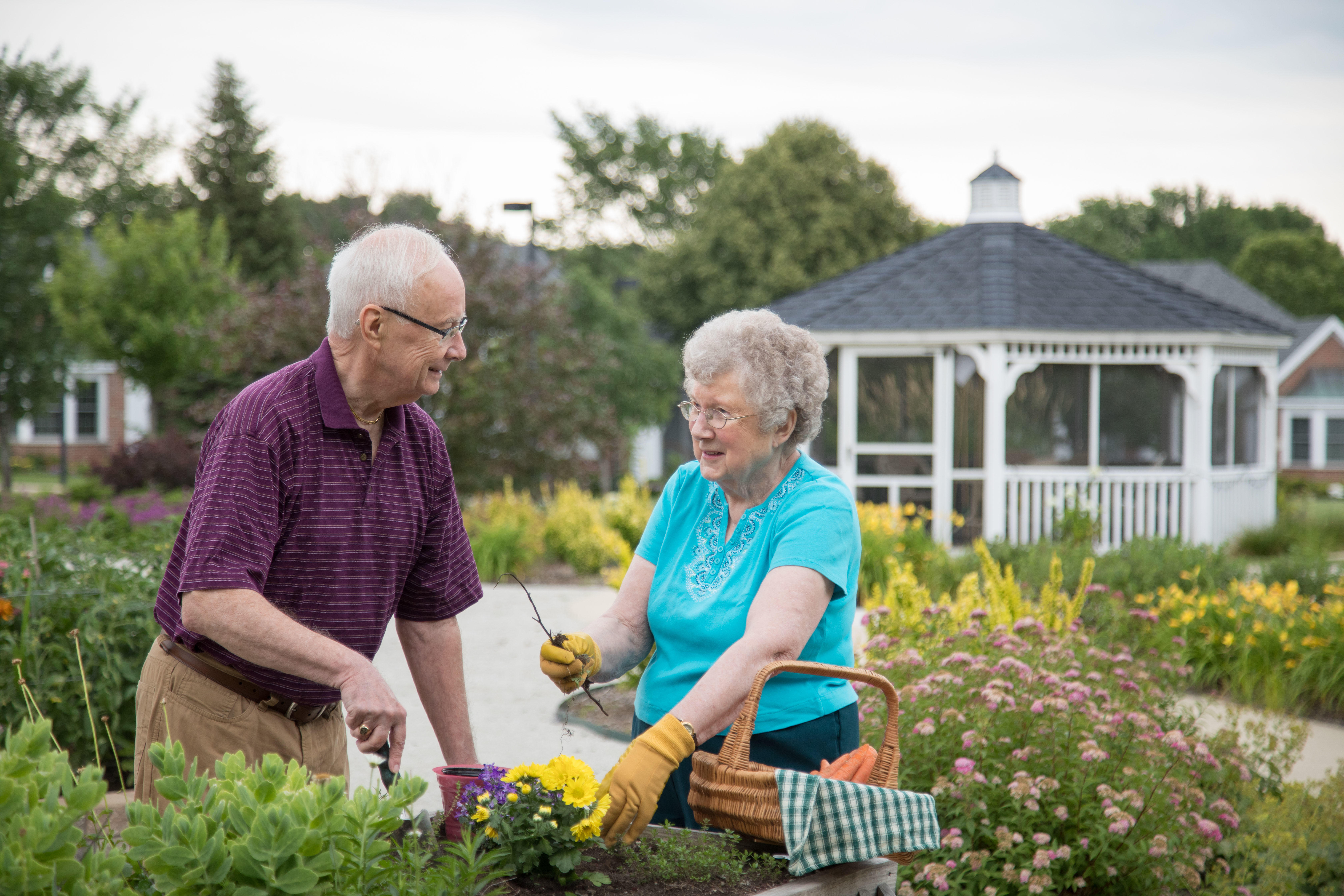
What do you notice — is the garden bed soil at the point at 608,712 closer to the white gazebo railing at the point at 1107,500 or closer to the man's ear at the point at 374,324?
the man's ear at the point at 374,324

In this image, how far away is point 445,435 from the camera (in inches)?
476

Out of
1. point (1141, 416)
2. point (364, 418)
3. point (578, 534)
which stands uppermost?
point (1141, 416)

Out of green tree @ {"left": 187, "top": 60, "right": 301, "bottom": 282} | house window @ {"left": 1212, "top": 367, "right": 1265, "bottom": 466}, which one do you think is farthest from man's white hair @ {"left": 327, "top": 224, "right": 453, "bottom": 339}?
green tree @ {"left": 187, "top": 60, "right": 301, "bottom": 282}

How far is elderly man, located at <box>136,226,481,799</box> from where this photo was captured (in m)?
1.99

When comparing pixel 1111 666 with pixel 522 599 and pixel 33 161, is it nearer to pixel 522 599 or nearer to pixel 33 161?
pixel 522 599

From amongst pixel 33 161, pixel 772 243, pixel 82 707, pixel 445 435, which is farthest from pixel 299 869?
pixel 772 243

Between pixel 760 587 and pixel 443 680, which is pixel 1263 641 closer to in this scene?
pixel 760 587

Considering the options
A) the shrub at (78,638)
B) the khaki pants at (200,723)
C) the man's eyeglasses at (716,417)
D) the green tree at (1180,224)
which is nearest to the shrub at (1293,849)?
the man's eyeglasses at (716,417)

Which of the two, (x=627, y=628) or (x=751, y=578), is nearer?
(x=751, y=578)

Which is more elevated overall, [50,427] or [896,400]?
[896,400]

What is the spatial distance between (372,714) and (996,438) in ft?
36.4

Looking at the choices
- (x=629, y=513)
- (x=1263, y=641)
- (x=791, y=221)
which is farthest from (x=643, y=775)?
(x=791, y=221)

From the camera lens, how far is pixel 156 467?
14.6m

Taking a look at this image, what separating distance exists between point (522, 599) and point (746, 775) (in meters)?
7.74
